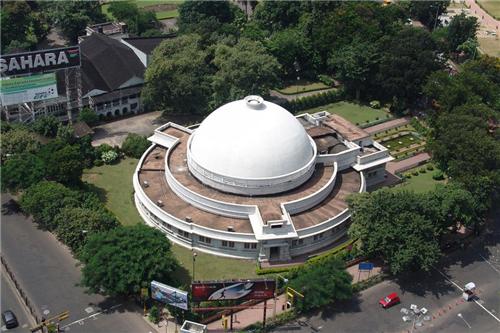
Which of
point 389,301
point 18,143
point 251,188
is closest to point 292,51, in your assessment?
point 251,188

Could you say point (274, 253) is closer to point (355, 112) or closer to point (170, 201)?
point (170, 201)

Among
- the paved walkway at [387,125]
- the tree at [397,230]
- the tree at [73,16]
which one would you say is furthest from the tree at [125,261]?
the tree at [73,16]

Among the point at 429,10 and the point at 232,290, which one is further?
the point at 429,10

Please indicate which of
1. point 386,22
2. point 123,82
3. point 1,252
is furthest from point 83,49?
point 386,22

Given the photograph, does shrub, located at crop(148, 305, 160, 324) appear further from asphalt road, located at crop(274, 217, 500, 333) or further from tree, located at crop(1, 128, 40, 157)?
tree, located at crop(1, 128, 40, 157)

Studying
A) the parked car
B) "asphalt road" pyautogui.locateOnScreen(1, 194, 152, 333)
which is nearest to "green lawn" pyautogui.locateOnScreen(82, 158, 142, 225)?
"asphalt road" pyautogui.locateOnScreen(1, 194, 152, 333)

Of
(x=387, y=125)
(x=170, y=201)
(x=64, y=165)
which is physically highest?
(x=64, y=165)
